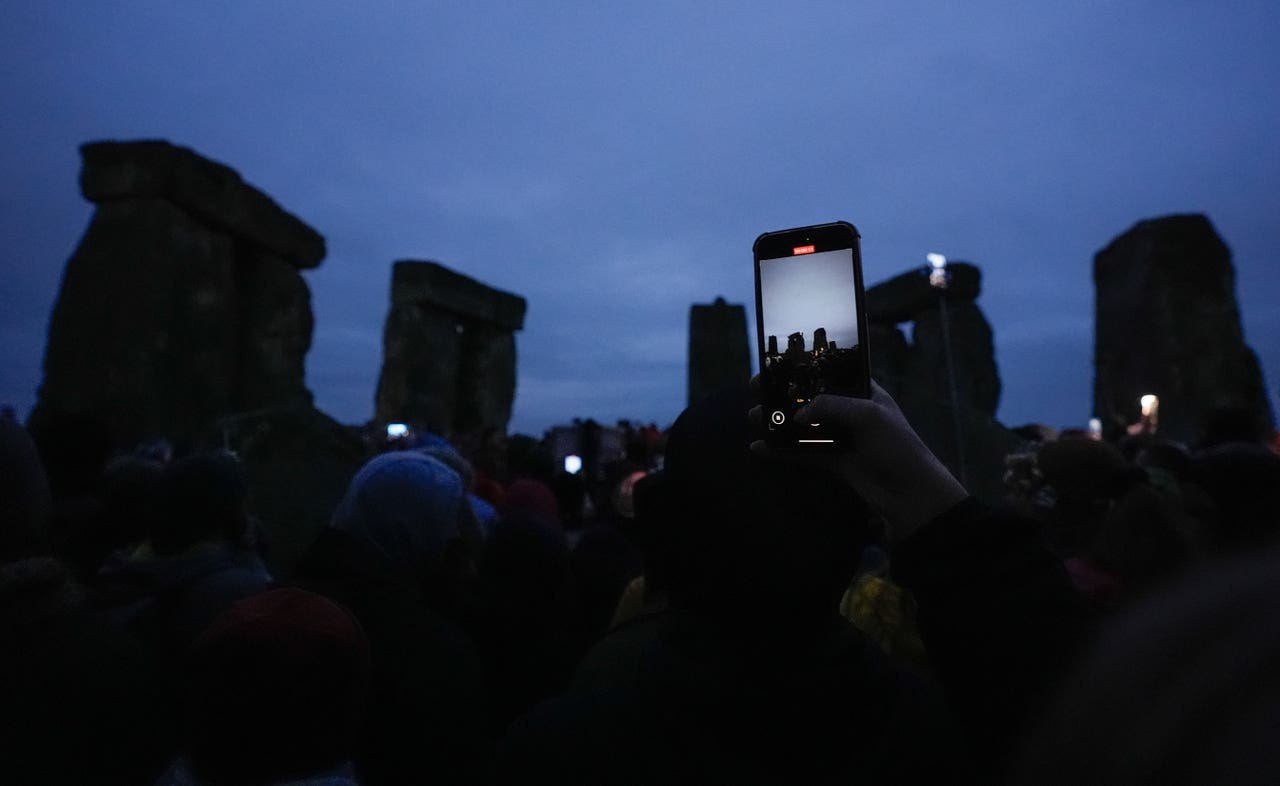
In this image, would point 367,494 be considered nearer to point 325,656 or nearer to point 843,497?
point 325,656

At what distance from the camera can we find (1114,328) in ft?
41.4

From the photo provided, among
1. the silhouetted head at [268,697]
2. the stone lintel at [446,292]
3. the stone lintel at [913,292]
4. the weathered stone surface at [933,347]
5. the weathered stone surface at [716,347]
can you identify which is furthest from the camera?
the weathered stone surface at [716,347]

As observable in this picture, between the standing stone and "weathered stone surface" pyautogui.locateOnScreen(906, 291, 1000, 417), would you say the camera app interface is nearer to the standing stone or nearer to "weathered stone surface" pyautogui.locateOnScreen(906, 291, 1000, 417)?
the standing stone

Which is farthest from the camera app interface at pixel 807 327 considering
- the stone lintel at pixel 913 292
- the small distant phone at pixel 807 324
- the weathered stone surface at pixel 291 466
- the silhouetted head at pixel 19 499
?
the stone lintel at pixel 913 292

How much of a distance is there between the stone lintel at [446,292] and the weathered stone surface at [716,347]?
3739mm

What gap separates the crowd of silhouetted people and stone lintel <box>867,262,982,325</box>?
42.6ft

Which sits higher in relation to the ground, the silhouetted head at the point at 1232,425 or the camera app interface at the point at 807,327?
the camera app interface at the point at 807,327

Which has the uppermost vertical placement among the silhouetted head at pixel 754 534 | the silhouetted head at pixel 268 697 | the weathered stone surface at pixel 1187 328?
the weathered stone surface at pixel 1187 328

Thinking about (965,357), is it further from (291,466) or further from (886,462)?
(886,462)

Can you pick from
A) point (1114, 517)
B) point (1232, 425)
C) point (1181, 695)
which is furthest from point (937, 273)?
point (1181, 695)

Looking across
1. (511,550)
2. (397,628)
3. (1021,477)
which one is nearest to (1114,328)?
(1021,477)

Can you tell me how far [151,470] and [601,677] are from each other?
256 cm

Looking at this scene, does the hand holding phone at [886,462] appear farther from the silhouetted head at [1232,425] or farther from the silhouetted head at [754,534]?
the silhouetted head at [1232,425]

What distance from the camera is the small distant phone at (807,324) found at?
3.86 feet
